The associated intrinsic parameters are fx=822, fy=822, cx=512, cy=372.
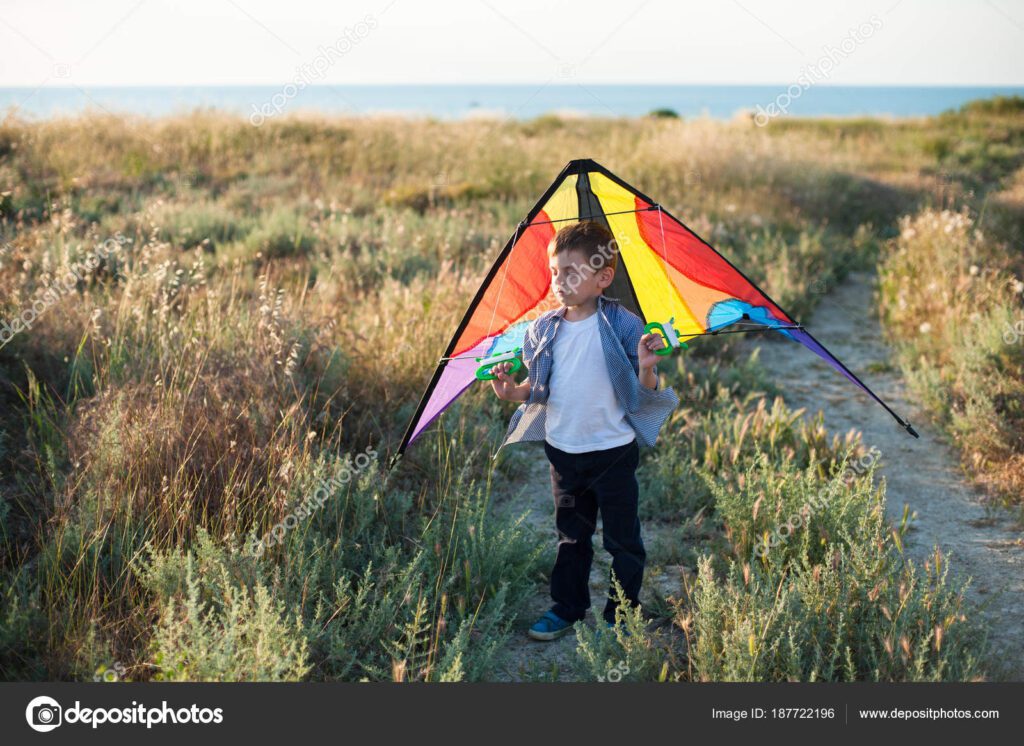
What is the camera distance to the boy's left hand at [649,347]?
289cm

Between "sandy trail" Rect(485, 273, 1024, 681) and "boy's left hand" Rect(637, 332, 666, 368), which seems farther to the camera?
"sandy trail" Rect(485, 273, 1024, 681)

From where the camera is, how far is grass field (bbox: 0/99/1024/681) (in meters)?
2.90

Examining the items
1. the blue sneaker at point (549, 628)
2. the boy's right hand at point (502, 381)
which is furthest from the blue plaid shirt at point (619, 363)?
the blue sneaker at point (549, 628)

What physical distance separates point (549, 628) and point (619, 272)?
163 centimetres

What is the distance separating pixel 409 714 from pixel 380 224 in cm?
832

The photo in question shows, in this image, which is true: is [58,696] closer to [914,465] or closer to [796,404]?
[914,465]

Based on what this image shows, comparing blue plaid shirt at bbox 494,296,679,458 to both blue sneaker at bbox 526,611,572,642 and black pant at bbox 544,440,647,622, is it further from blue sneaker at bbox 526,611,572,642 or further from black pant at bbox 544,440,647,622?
blue sneaker at bbox 526,611,572,642

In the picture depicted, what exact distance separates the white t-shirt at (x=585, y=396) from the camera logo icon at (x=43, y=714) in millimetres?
1890

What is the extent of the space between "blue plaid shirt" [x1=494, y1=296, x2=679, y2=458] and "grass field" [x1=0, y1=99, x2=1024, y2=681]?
58 centimetres

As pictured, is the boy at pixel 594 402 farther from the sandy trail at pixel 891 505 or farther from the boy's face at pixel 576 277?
the sandy trail at pixel 891 505

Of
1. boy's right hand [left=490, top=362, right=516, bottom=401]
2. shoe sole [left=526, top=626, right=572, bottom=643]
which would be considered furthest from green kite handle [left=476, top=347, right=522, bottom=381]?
shoe sole [left=526, top=626, right=572, bottom=643]

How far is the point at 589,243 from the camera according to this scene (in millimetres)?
2959

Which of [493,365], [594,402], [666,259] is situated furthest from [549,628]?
[666,259]

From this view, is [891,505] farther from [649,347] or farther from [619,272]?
[649,347]
